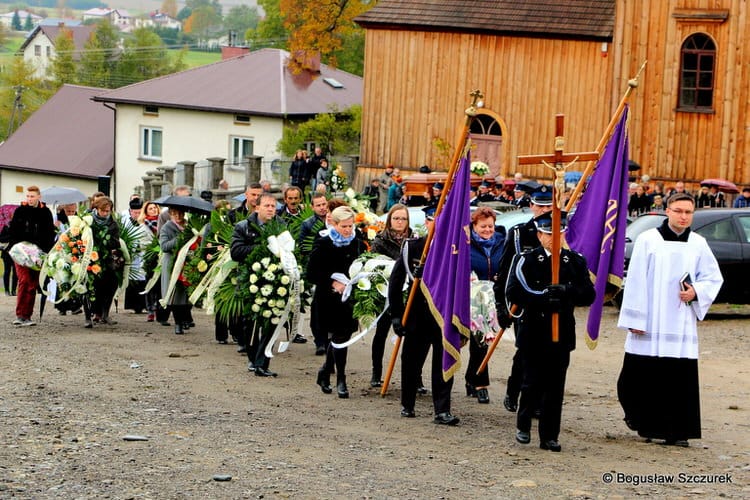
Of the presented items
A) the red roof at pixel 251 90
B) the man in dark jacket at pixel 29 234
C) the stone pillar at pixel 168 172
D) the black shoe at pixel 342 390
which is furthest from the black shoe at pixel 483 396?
the red roof at pixel 251 90

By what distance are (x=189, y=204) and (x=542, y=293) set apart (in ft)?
21.8

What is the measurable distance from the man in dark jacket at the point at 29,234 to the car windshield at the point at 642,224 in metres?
8.23

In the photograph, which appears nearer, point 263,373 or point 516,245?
point 516,245

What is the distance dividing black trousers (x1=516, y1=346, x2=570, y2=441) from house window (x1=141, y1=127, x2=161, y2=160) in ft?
158

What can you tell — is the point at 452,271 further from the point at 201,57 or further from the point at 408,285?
the point at 201,57

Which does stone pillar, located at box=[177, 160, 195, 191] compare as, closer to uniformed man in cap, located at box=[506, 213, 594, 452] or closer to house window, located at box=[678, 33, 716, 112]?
house window, located at box=[678, 33, 716, 112]

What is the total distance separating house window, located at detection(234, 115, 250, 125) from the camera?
53.5 m

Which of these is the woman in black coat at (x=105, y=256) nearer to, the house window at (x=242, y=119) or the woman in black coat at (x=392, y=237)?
the woman in black coat at (x=392, y=237)

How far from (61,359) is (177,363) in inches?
48.3

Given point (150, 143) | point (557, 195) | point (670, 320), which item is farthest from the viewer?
point (150, 143)

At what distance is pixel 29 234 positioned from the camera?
1706 centimetres

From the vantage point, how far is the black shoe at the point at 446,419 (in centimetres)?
1122

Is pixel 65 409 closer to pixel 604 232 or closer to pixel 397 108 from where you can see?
pixel 604 232

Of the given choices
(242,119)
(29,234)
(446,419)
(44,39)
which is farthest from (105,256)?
(44,39)
